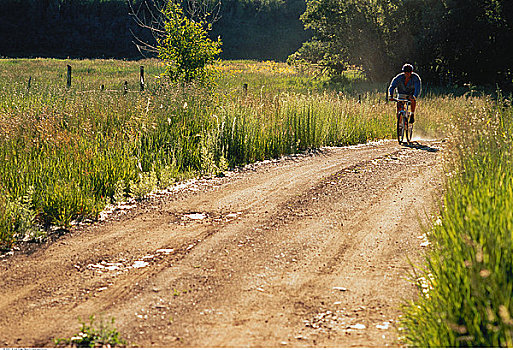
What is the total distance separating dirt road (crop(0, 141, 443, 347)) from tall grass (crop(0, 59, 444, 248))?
2.08 ft

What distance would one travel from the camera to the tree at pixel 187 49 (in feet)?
48.2

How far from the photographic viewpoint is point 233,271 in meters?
5.50

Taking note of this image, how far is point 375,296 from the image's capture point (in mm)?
4918

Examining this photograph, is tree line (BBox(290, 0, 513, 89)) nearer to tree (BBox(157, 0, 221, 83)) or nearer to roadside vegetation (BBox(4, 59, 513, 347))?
roadside vegetation (BBox(4, 59, 513, 347))

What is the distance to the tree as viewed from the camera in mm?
14695

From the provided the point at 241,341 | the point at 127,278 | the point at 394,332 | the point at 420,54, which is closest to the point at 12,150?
the point at 127,278

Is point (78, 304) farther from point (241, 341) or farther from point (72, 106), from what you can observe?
point (72, 106)

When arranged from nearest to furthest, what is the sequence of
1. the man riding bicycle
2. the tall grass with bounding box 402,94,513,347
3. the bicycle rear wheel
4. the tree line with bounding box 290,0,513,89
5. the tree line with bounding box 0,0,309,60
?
the tall grass with bounding box 402,94,513,347
the man riding bicycle
the bicycle rear wheel
the tree line with bounding box 290,0,513,89
the tree line with bounding box 0,0,309,60

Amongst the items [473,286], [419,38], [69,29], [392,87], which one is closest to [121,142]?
[473,286]

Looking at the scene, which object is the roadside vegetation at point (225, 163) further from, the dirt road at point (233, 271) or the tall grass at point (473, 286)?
the dirt road at point (233, 271)

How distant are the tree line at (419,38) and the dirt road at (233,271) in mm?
32258

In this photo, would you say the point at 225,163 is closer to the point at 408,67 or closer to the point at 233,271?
the point at 233,271

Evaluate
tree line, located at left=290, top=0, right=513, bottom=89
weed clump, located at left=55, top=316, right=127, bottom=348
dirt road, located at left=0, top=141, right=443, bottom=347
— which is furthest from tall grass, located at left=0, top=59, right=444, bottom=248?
tree line, located at left=290, top=0, right=513, bottom=89

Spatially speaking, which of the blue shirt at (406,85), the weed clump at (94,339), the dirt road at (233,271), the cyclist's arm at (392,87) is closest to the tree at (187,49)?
the cyclist's arm at (392,87)
